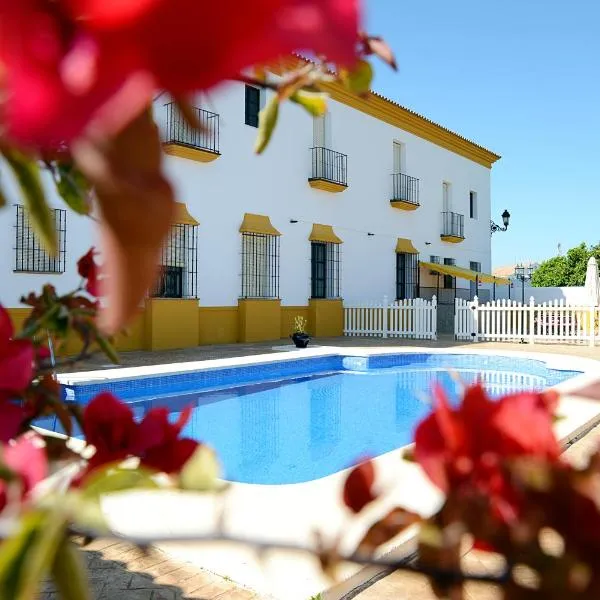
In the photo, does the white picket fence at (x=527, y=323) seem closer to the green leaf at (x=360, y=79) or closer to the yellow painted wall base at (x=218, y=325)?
the yellow painted wall base at (x=218, y=325)

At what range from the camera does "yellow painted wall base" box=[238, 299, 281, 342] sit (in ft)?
41.8

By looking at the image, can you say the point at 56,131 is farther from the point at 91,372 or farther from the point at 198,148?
the point at 198,148

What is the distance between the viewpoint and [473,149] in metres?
21.1

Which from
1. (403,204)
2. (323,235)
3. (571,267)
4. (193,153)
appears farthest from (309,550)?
(571,267)

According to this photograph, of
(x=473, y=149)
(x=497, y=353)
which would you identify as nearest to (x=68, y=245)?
(x=497, y=353)

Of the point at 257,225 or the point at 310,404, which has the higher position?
the point at 257,225

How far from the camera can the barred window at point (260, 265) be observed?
13094 mm

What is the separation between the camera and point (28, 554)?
0.92 ft

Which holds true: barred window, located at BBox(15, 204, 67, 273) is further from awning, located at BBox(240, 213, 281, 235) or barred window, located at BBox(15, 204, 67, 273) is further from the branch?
the branch

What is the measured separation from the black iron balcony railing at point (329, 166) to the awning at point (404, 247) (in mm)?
2919

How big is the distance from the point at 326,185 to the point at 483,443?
14.6 meters

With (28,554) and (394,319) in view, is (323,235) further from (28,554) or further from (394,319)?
(28,554)

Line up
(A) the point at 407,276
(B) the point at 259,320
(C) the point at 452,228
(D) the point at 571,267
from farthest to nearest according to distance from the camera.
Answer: (D) the point at 571,267 < (C) the point at 452,228 < (A) the point at 407,276 < (B) the point at 259,320

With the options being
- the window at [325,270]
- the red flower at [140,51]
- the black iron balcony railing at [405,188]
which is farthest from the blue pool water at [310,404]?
the black iron balcony railing at [405,188]
